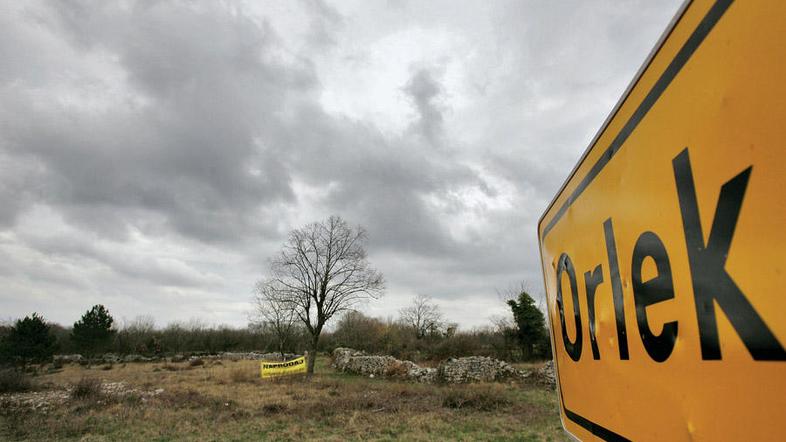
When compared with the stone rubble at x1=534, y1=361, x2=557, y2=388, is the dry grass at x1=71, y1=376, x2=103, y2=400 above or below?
above

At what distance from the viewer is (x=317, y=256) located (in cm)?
2667

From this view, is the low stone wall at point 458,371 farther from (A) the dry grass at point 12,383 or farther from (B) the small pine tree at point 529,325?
(A) the dry grass at point 12,383

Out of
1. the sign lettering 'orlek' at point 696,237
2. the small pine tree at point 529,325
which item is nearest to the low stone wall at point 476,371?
the small pine tree at point 529,325

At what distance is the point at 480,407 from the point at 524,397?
12.1 feet

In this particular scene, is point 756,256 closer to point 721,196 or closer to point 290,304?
point 721,196

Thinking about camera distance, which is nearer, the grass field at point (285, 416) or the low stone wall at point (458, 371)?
the grass field at point (285, 416)

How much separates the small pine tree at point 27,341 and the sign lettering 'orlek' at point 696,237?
1665 inches

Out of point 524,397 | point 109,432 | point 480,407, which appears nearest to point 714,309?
point 109,432

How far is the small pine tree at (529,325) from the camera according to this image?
1119 inches

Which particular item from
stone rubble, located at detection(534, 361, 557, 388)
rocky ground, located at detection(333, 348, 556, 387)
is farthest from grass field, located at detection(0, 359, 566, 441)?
rocky ground, located at detection(333, 348, 556, 387)

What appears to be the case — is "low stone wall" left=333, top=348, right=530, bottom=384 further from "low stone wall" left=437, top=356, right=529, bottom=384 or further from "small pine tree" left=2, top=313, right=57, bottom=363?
"small pine tree" left=2, top=313, right=57, bottom=363

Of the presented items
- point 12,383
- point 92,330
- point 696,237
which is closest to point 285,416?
point 696,237

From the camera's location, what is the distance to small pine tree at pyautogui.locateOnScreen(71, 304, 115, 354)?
3991 cm

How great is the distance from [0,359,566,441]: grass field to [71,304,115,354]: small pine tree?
95.4ft
